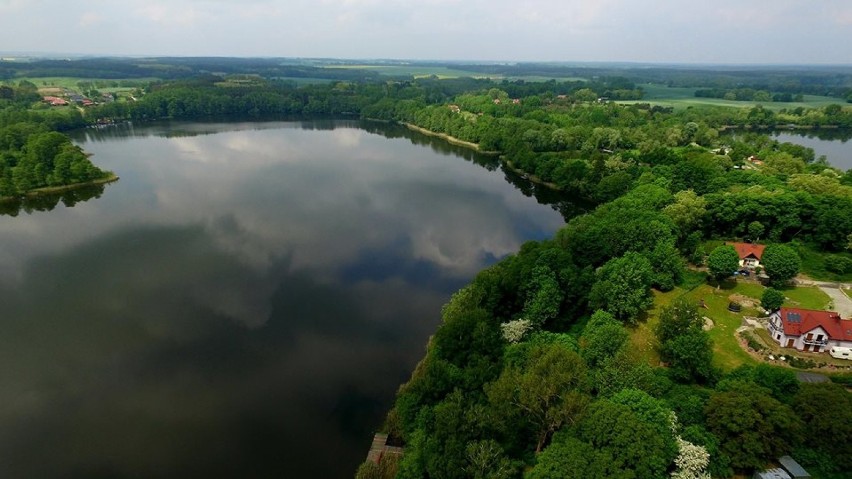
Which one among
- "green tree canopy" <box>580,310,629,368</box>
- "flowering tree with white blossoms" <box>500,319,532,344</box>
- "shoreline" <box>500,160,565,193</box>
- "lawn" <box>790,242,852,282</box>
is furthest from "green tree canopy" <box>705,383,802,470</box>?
"shoreline" <box>500,160,565,193</box>

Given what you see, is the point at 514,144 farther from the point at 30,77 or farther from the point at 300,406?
the point at 30,77

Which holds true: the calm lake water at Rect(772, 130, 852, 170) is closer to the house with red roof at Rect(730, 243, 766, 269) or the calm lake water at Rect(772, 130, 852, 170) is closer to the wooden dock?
the house with red roof at Rect(730, 243, 766, 269)

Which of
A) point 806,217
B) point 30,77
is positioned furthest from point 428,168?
point 30,77

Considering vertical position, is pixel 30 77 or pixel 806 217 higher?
pixel 30 77

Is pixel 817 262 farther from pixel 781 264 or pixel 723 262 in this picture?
pixel 723 262

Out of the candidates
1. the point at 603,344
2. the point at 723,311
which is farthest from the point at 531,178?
the point at 603,344

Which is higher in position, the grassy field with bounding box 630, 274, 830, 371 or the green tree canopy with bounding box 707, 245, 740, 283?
the green tree canopy with bounding box 707, 245, 740, 283

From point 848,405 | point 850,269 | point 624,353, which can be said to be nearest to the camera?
point 848,405

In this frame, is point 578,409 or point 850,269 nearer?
point 578,409
